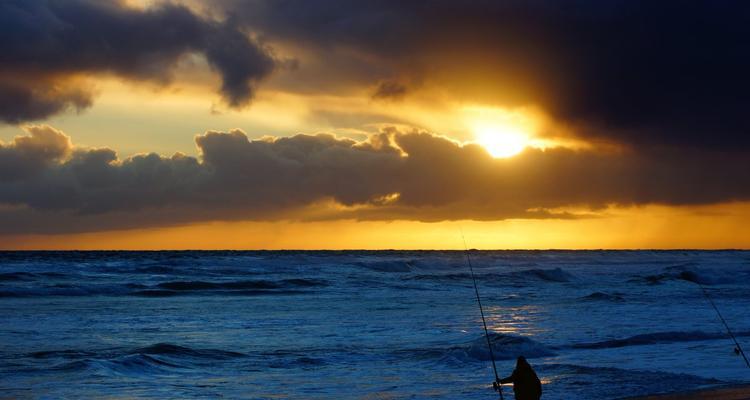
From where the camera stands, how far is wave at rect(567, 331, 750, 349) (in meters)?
20.7

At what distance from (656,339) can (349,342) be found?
27.6ft

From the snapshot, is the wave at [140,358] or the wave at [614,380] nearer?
the wave at [614,380]

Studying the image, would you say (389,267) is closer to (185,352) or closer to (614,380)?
(185,352)

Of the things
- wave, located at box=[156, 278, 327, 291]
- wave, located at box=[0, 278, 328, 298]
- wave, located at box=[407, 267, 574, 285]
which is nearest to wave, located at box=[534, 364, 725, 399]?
wave, located at box=[0, 278, 328, 298]

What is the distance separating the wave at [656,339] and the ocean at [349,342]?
0.08m

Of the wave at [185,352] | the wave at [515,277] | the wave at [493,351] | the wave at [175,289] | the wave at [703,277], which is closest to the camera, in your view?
the wave at [185,352]

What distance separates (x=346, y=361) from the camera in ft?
58.2

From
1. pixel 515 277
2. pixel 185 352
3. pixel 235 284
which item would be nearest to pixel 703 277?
pixel 515 277

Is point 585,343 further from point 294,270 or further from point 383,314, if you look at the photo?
point 294,270

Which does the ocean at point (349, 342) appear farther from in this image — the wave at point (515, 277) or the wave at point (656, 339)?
the wave at point (515, 277)

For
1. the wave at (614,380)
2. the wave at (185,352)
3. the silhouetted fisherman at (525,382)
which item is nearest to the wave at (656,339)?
the wave at (614,380)

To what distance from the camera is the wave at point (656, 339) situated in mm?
20656

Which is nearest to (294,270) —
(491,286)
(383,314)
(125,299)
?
(491,286)

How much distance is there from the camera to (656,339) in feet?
71.5
